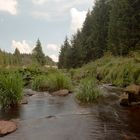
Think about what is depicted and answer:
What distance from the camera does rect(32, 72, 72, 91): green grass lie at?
48.8ft

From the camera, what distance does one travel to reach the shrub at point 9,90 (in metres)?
10.1

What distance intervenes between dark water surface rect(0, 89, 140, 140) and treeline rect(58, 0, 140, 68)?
20419mm

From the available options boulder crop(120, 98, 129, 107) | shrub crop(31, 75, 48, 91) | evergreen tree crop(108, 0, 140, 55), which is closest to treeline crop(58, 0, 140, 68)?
evergreen tree crop(108, 0, 140, 55)

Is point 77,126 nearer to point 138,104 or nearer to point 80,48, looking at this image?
point 138,104

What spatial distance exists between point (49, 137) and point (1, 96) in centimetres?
390

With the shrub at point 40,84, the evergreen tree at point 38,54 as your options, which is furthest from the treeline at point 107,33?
the shrub at point 40,84

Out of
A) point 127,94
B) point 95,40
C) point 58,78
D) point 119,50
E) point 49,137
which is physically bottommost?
point 49,137

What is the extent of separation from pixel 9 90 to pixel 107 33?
35768 millimetres

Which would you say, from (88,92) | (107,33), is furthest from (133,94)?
(107,33)

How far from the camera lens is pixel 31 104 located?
1133cm

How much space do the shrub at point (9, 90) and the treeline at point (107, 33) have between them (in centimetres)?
2187

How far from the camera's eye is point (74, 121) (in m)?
8.23

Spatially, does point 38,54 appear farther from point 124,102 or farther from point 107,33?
point 124,102

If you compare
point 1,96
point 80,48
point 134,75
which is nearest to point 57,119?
point 1,96
